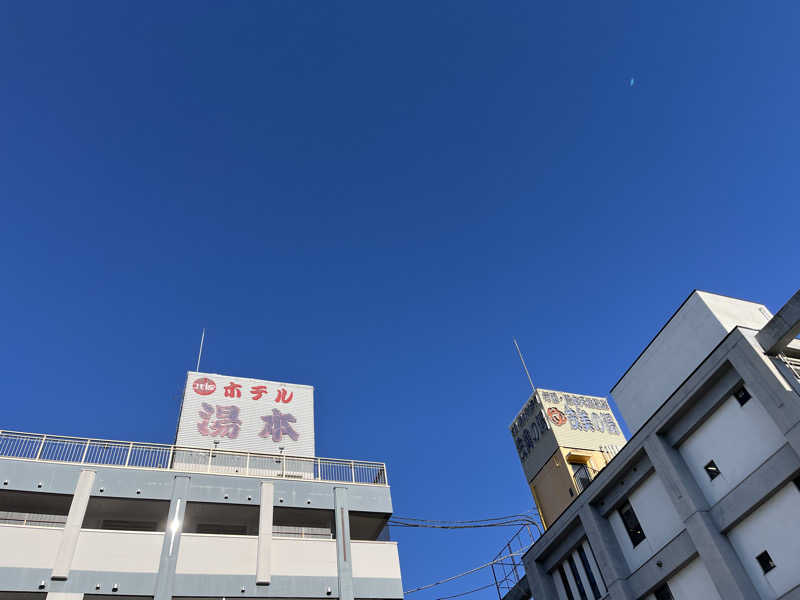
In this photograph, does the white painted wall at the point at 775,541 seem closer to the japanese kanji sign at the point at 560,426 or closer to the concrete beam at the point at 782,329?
the concrete beam at the point at 782,329

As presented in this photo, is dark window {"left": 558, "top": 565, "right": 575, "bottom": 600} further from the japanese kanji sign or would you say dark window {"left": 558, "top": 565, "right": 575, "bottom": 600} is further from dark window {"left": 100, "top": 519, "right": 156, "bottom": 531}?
dark window {"left": 100, "top": 519, "right": 156, "bottom": 531}

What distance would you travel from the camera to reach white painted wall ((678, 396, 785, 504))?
22797 mm

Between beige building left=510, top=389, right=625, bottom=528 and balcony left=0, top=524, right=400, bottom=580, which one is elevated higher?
beige building left=510, top=389, right=625, bottom=528

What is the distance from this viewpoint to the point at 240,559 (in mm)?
26938

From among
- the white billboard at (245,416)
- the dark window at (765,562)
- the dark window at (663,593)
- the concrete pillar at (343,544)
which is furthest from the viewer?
the white billboard at (245,416)

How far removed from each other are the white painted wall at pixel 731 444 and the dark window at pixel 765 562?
259 cm

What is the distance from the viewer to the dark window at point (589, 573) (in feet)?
98.7

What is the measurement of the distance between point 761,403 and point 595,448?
60.6ft

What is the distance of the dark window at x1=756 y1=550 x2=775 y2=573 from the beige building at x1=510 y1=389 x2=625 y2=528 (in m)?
15.4

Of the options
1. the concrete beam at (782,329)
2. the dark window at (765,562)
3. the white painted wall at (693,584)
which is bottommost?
the dark window at (765,562)

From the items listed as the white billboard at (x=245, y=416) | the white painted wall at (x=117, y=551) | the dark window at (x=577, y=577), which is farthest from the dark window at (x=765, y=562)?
the white painted wall at (x=117, y=551)

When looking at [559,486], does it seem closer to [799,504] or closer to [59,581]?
[799,504]

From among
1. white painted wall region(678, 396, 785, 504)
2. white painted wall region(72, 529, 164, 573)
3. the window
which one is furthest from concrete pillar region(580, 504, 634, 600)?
white painted wall region(72, 529, 164, 573)

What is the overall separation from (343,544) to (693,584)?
1542cm
